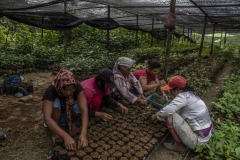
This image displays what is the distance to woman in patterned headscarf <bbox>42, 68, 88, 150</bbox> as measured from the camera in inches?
100

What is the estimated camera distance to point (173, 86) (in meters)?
2.81

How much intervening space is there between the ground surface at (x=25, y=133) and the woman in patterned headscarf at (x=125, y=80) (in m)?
1.05

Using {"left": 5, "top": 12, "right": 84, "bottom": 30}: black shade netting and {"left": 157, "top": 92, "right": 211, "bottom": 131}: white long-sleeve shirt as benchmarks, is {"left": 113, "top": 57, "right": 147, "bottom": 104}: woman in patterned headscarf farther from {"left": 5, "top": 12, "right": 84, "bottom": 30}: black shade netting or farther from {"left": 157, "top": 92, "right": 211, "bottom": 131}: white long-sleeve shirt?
{"left": 5, "top": 12, "right": 84, "bottom": 30}: black shade netting

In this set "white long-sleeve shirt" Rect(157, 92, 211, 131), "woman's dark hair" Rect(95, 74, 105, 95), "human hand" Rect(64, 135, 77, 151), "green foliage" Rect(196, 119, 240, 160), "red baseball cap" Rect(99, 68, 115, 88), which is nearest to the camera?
"human hand" Rect(64, 135, 77, 151)

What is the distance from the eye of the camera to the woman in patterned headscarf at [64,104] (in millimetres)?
2541

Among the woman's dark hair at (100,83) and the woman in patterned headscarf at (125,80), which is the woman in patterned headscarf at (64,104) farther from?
the woman in patterned headscarf at (125,80)

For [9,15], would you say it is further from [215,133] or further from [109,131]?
[215,133]

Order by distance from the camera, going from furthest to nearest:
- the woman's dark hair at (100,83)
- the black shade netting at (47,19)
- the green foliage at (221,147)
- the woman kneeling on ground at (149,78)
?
the black shade netting at (47,19) < the woman kneeling on ground at (149,78) < the woman's dark hair at (100,83) < the green foliage at (221,147)

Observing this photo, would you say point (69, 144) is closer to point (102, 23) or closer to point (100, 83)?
point (100, 83)

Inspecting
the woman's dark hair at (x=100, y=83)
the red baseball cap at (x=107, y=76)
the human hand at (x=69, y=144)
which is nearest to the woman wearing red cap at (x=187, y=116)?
the red baseball cap at (x=107, y=76)

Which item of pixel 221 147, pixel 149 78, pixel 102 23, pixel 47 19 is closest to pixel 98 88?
pixel 149 78

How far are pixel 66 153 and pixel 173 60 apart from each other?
629 cm

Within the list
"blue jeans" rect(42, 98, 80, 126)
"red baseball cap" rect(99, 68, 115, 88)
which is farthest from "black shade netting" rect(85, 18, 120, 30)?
"blue jeans" rect(42, 98, 80, 126)

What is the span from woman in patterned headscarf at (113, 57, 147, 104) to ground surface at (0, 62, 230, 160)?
3.45ft
